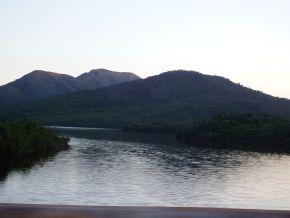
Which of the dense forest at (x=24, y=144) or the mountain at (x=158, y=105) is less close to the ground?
the mountain at (x=158, y=105)

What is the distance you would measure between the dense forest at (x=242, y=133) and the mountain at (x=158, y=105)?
3684 centimetres

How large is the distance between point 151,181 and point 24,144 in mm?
20188

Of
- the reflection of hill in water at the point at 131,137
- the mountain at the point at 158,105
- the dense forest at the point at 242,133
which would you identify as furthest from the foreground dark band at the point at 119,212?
the mountain at the point at 158,105

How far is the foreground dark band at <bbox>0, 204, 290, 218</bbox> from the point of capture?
2.70 meters

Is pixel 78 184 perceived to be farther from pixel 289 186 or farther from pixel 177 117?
pixel 177 117

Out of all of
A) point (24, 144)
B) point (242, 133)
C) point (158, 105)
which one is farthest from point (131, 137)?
point (158, 105)

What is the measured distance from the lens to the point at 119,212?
274 cm

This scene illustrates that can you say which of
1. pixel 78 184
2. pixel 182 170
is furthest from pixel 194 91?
pixel 78 184

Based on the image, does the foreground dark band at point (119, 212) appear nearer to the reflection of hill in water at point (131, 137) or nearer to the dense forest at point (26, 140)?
the dense forest at point (26, 140)

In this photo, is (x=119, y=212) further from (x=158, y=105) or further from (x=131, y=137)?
(x=158, y=105)

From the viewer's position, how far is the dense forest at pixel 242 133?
Result: 8556 cm

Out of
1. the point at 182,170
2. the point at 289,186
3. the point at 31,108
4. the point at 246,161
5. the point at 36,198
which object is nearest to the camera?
the point at 36,198

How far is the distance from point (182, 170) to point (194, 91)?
135m

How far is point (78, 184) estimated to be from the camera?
1444 inches
